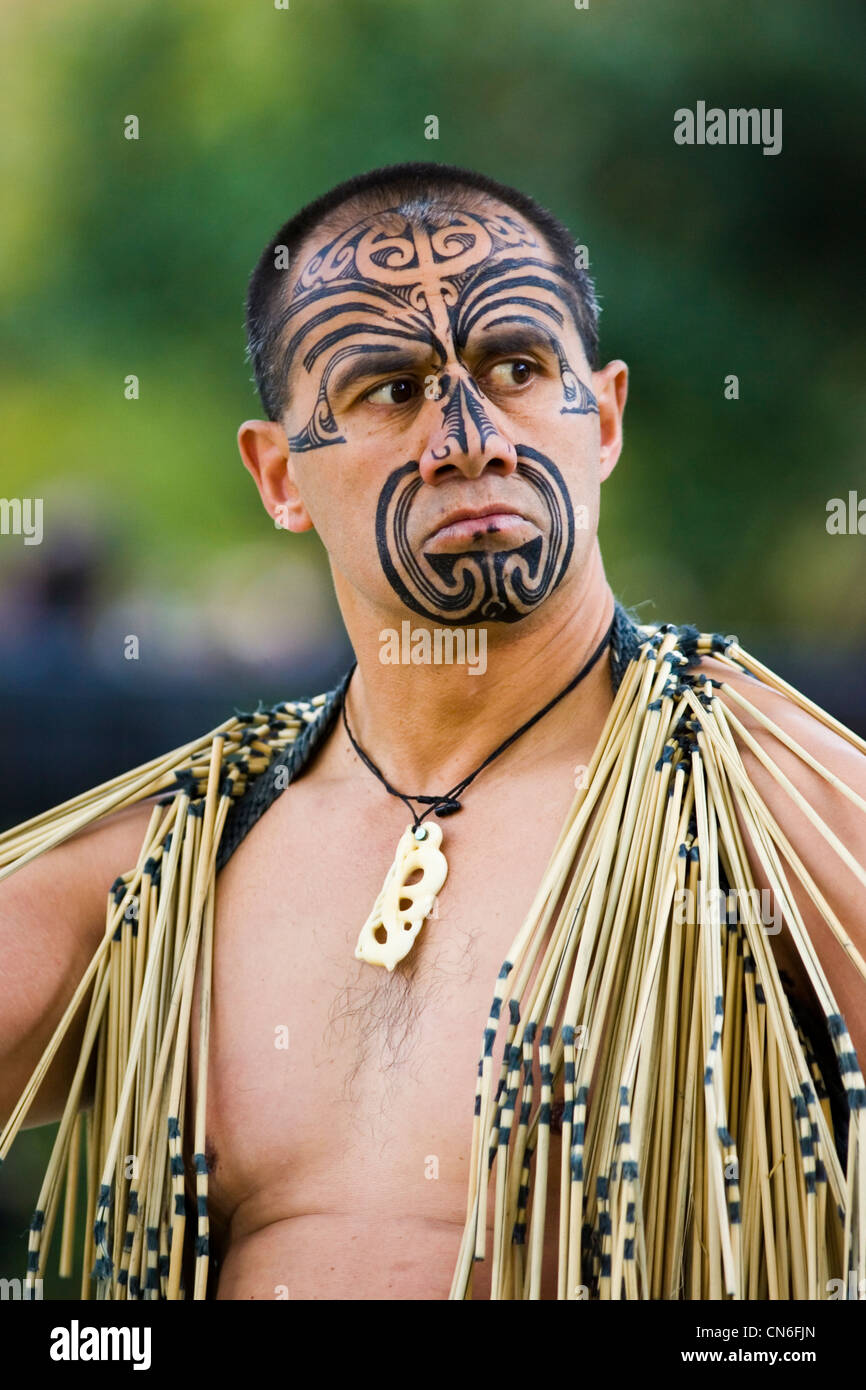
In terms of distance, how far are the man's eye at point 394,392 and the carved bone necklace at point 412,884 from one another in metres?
0.35

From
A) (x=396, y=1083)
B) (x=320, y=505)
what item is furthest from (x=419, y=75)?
(x=396, y=1083)

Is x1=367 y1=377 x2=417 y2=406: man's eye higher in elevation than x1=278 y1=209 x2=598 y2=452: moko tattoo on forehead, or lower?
lower

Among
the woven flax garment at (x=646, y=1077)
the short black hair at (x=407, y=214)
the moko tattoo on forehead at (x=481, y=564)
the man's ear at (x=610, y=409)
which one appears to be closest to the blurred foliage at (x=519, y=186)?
the man's ear at (x=610, y=409)

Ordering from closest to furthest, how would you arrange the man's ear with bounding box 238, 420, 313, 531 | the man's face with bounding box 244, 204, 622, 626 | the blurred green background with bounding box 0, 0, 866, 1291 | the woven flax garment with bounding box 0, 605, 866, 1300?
the woven flax garment with bounding box 0, 605, 866, 1300 → the man's face with bounding box 244, 204, 622, 626 → the man's ear with bounding box 238, 420, 313, 531 → the blurred green background with bounding box 0, 0, 866, 1291

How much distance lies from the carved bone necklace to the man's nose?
0.86 feet

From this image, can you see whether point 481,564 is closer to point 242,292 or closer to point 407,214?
point 407,214

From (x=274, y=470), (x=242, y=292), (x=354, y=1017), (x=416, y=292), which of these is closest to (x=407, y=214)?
(x=416, y=292)

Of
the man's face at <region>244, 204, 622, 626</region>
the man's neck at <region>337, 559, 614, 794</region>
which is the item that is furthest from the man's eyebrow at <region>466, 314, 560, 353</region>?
the man's neck at <region>337, 559, 614, 794</region>

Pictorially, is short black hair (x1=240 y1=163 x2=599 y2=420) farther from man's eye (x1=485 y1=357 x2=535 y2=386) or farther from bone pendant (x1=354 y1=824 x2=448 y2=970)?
bone pendant (x1=354 y1=824 x2=448 y2=970)

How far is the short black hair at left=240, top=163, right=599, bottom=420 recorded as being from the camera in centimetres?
162

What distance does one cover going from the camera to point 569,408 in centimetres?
156

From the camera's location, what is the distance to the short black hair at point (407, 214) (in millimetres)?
1618
